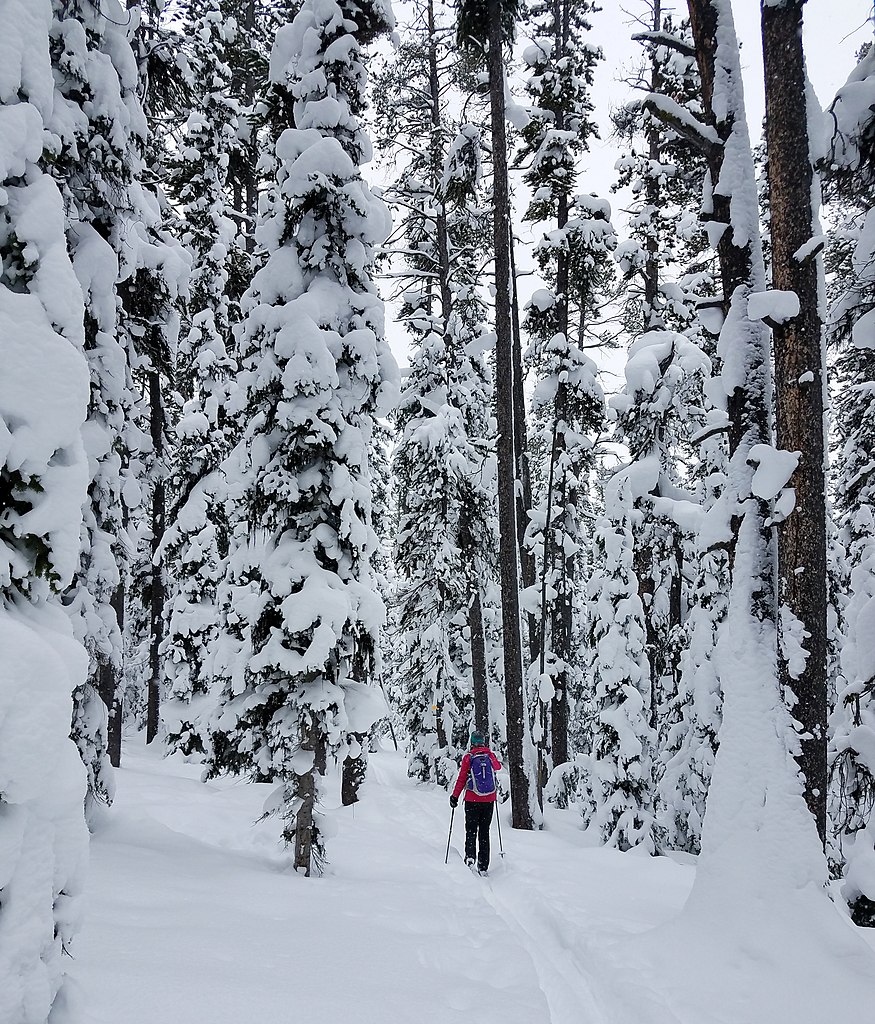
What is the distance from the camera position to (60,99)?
6.60m

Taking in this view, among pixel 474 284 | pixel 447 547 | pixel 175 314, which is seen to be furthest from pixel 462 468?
pixel 175 314

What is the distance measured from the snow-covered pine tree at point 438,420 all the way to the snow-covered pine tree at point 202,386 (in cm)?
463

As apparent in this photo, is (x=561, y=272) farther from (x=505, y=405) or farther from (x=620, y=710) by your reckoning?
(x=620, y=710)

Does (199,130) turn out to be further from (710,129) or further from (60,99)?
(710,129)

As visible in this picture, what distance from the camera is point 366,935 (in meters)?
5.77

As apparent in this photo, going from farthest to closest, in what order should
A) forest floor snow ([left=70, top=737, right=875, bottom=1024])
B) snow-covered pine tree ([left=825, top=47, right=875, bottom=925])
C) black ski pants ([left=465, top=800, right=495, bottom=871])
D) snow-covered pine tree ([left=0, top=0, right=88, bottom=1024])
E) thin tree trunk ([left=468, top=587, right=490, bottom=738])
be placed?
1. thin tree trunk ([left=468, top=587, right=490, bottom=738])
2. black ski pants ([left=465, top=800, right=495, bottom=871])
3. snow-covered pine tree ([left=825, top=47, right=875, bottom=925])
4. forest floor snow ([left=70, top=737, right=875, bottom=1024])
5. snow-covered pine tree ([left=0, top=0, right=88, bottom=1024])

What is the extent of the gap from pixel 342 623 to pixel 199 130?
Answer: 14.7 m

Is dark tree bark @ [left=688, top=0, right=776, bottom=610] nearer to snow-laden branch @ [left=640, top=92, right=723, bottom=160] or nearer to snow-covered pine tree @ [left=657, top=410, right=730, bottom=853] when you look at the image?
snow-laden branch @ [left=640, top=92, right=723, bottom=160]

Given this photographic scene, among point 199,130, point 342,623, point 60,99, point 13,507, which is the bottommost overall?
point 342,623

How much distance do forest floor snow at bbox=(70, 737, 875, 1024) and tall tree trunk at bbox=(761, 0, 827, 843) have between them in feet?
5.89

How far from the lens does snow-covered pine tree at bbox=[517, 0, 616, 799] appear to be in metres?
15.0

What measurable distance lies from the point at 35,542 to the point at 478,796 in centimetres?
848

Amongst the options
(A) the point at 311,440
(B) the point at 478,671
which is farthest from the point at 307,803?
(B) the point at 478,671

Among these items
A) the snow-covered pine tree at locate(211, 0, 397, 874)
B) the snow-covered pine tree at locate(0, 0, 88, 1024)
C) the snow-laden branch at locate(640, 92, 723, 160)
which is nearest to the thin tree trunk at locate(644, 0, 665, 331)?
the snow-covered pine tree at locate(211, 0, 397, 874)
